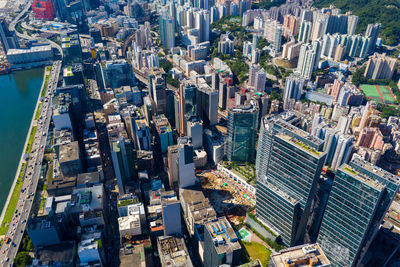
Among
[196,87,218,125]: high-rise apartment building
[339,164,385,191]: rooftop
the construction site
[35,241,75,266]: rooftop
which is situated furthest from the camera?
[196,87,218,125]: high-rise apartment building

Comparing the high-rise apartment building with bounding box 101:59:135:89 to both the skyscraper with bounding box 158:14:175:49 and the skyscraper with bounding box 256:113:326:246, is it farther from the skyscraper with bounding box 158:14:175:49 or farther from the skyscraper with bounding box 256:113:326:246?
the skyscraper with bounding box 256:113:326:246

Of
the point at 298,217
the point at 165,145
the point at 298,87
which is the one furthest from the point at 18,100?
the point at 298,217

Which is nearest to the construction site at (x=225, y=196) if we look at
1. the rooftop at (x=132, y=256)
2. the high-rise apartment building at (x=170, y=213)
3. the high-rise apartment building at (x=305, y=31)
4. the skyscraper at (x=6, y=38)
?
the high-rise apartment building at (x=170, y=213)

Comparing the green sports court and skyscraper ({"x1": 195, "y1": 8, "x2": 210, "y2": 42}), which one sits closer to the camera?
the green sports court

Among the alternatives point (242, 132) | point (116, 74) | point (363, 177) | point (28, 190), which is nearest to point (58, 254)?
point (28, 190)

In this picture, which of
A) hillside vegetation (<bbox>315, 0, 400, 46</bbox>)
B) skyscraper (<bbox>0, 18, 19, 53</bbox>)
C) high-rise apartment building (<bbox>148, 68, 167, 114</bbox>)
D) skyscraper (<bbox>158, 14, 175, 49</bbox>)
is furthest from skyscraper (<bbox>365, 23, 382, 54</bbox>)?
skyscraper (<bbox>0, 18, 19, 53</bbox>)
